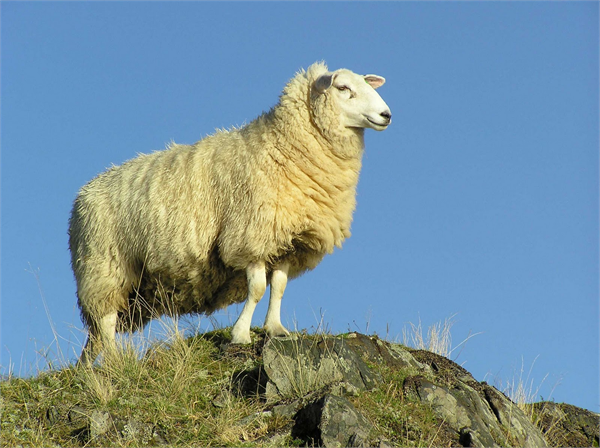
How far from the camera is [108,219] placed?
408 inches

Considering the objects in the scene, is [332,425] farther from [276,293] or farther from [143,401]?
[276,293]

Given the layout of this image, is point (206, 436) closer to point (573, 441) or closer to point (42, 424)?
point (42, 424)

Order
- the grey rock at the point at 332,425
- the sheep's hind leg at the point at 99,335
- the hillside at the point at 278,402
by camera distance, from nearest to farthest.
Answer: the grey rock at the point at 332,425
the hillside at the point at 278,402
the sheep's hind leg at the point at 99,335

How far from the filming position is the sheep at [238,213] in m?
9.16

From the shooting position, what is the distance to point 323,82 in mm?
9508

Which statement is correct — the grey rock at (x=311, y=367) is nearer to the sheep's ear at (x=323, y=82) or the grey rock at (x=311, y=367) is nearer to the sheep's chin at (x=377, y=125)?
the sheep's chin at (x=377, y=125)

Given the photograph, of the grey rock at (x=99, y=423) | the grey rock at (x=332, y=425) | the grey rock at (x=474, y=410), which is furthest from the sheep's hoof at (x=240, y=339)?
the grey rock at (x=474, y=410)

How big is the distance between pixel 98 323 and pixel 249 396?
2988 mm

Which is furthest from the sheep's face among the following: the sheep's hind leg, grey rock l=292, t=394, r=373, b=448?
the sheep's hind leg

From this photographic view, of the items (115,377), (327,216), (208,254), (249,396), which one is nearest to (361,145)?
(327,216)

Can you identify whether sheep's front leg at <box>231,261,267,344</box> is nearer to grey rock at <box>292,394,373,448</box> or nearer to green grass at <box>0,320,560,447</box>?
green grass at <box>0,320,560,447</box>

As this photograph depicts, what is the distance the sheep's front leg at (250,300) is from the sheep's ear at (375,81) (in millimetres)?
2896

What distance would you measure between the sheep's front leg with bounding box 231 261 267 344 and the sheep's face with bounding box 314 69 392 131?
2.03 m

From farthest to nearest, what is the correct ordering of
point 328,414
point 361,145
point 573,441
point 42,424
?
1. point 361,145
2. point 573,441
3. point 42,424
4. point 328,414
